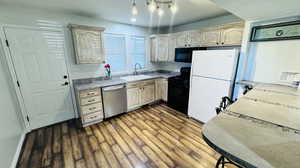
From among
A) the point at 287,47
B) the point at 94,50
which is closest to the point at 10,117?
the point at 94,50

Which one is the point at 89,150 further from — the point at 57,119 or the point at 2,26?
the point at 2,26

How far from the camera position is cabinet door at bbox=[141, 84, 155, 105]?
3.54m

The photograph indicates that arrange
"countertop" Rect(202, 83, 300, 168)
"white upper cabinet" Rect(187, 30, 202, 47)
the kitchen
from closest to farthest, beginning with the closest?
"countertop" Rect(202, 83, 300, 168)
the kitchen
"white upper cabinet" Rect(187, 30, 202, 47)

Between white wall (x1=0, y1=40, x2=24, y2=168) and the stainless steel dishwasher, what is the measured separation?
1.49 metres

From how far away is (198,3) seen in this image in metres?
2.15

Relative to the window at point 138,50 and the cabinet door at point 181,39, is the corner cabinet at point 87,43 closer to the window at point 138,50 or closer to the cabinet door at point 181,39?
the window at point 138,50

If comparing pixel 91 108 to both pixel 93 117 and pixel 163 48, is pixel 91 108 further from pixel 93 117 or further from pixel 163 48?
pixel 163 48

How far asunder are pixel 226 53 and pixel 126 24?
2.78 metres

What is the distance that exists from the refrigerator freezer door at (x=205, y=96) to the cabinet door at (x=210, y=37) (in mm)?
932

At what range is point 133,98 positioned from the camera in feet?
11.0

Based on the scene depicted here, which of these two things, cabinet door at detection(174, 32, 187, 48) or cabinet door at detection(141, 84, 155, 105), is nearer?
cabinet door at detection(174, 32, 187, 48)

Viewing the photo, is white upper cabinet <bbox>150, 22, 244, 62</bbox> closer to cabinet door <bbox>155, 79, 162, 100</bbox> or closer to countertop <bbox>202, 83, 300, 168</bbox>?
cabinet door <bbox>155, 79, 162, 100</bbox>

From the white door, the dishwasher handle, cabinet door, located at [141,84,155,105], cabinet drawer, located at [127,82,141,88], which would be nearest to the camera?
the white door

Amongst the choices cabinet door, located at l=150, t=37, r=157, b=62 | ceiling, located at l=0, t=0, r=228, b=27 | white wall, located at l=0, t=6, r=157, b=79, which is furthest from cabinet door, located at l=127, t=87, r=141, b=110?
ceiling, located at l=0, t=0, r=228, b=27
